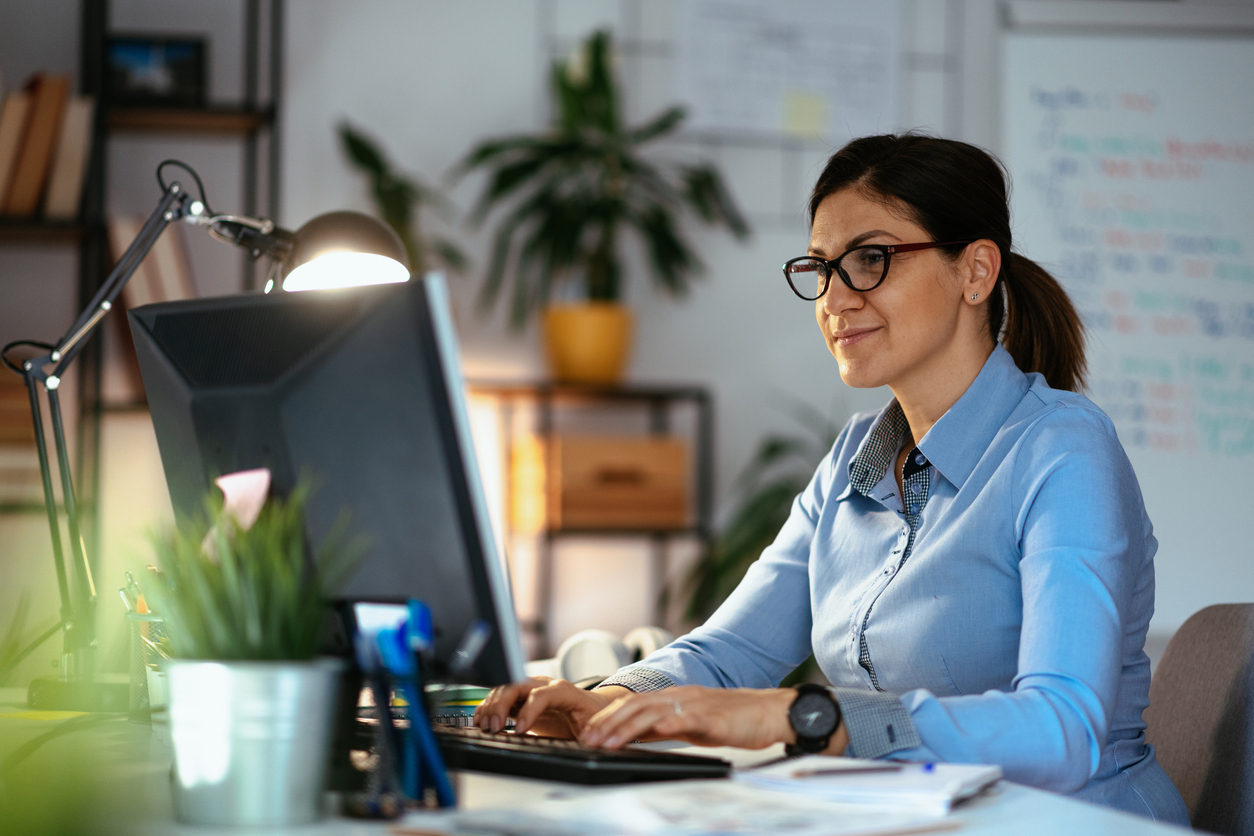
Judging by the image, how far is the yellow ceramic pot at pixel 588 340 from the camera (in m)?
3.19

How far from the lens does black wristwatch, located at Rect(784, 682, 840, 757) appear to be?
3.26 ft

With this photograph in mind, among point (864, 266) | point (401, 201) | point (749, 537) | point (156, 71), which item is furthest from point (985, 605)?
point (156, 71)

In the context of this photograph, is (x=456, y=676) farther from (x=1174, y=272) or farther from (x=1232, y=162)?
(x=1232, y=162)

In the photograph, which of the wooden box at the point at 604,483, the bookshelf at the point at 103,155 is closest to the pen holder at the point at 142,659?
the bookshelf at the point at 103,155

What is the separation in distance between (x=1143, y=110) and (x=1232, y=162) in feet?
0.96

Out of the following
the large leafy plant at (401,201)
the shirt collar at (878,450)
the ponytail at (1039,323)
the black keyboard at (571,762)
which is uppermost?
the large leafy plant at (401,201)

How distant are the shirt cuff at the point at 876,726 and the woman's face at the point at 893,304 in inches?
21.1

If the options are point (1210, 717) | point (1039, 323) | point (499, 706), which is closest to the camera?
point (499, 706)

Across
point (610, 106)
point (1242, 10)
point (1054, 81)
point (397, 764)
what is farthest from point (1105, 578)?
point (1242, 10)

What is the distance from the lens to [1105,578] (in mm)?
1116

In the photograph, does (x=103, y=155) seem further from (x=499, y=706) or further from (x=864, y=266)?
(x=499, y=706)

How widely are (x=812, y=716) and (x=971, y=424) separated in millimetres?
520

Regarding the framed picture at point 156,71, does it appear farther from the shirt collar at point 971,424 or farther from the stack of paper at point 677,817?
the stack of paper at point 677,817

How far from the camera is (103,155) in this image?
294 cm
